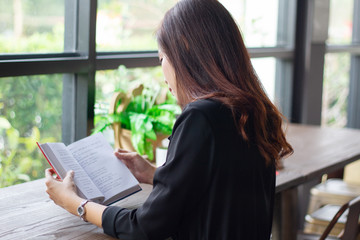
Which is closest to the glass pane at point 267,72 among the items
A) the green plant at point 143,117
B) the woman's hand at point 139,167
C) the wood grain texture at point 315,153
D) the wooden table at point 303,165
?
the wood grain texture at point 315,153

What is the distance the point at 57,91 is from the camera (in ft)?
7.67

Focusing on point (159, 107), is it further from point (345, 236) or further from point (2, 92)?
point (345, 236)

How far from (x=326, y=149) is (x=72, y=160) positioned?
157 cm

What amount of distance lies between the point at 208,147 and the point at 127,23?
5.09ft

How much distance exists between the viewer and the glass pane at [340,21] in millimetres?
4648

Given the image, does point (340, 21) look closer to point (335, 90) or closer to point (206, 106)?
point (335, 90)

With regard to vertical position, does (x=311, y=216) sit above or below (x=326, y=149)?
below

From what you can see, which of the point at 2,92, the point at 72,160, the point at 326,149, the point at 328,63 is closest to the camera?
the point at 72,160

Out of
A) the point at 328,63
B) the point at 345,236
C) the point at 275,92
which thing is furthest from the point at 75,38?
the point at 328,63

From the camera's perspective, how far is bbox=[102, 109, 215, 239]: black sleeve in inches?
51.6

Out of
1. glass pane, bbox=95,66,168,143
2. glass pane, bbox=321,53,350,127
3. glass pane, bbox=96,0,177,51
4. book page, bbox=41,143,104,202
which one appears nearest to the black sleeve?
book page, bbox=41,143,104,202

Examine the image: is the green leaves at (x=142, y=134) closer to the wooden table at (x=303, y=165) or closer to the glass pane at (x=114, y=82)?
the glass pane at (x=114, y=82)

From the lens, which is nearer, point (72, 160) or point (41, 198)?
point (72, 160)

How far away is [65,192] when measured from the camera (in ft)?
4.97
